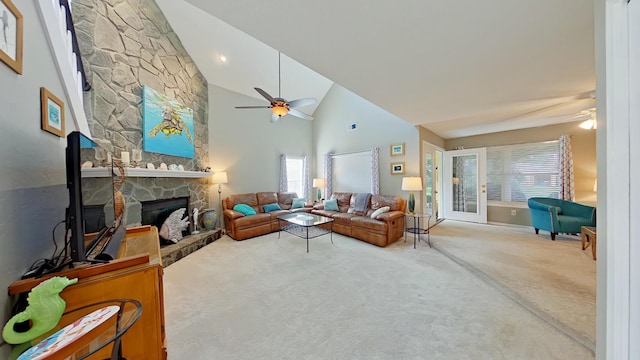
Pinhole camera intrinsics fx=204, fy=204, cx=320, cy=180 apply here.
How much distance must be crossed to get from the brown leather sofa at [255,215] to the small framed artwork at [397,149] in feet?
8.28

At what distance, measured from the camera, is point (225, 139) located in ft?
16.1

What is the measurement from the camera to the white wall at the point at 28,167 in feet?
2.92

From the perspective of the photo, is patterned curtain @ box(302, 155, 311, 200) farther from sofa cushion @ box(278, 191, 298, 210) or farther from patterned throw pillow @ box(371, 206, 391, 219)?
patterned throw pillow @ box(371, 206, 391, 219)

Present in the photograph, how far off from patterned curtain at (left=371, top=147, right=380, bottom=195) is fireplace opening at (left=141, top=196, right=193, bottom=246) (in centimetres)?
406

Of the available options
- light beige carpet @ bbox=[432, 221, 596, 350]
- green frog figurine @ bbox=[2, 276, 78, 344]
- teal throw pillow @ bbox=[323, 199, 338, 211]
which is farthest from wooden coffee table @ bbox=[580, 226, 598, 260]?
green frog figurine @ bbox=[2, 276, 78, 344]

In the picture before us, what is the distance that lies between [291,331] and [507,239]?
4.43m

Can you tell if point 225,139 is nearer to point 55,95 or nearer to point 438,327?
point 55,95

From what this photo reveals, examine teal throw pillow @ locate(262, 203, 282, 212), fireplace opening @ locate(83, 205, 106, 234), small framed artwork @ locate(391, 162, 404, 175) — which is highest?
Result: small framed artwork @ locate(391, 162, 404, 175)

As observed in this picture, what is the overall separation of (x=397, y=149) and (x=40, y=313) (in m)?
4.99

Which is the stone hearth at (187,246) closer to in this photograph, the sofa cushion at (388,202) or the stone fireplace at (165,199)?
the stone fireplace at (165,199)

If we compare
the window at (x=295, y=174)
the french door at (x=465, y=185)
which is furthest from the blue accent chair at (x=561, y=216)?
the window at (x=295, y=174)

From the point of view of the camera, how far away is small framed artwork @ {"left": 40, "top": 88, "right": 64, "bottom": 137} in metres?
1.22

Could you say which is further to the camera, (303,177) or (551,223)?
(303,177)
